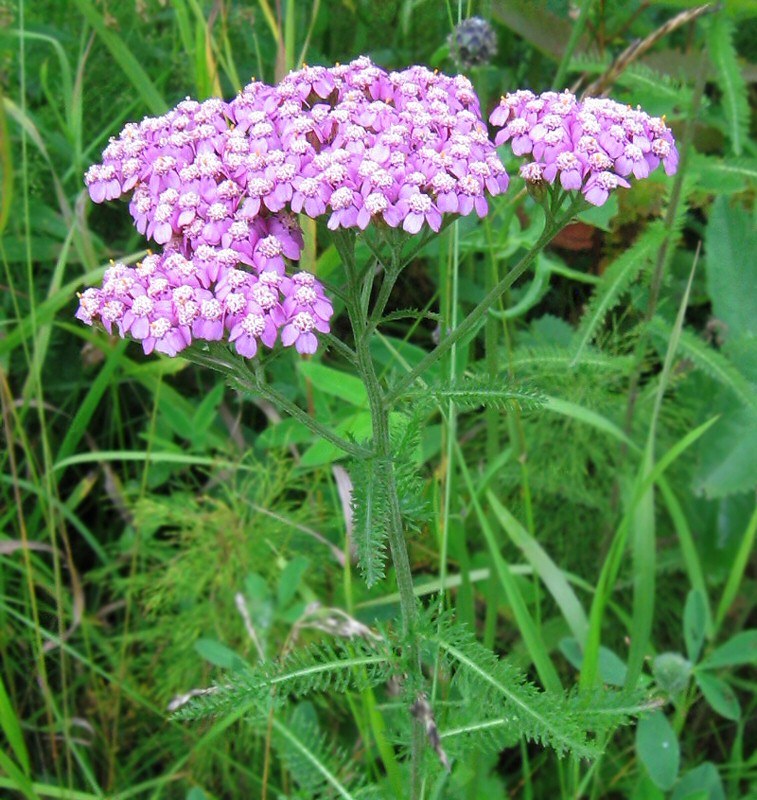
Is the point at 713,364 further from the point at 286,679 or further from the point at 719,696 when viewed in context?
the point at 286,679

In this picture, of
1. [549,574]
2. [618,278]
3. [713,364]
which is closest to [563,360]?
[618,278]

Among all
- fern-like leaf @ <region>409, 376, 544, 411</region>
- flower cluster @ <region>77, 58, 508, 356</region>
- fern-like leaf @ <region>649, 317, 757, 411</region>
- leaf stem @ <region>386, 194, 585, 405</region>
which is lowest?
fern-like leaf @ <region>649, 317, 757, 411</region>

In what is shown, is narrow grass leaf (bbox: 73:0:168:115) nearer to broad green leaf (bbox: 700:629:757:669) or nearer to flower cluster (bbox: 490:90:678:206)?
flower cluster (bbox: 490:90:678:206)

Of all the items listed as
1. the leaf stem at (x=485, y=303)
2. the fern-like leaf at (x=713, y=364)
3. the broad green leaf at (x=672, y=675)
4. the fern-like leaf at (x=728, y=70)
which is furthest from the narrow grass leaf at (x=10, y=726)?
the fern-like leaf at (x=728, y=70)

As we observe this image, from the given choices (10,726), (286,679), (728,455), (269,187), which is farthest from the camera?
(728,455)

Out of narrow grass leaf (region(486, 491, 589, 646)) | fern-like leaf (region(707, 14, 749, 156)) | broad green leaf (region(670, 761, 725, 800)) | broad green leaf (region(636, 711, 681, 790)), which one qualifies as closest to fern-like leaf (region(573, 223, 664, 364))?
fern-like leaf (region(707, 14, 749, 156))

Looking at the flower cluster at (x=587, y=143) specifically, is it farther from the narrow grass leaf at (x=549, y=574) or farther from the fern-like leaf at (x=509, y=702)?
the narrow grass leaf at (x=549, y=574)
